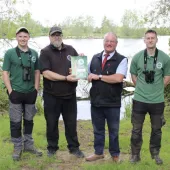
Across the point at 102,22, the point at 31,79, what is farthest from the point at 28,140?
the point at 102,22

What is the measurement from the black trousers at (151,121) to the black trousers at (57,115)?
1.03 metres

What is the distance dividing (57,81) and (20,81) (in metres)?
0.59

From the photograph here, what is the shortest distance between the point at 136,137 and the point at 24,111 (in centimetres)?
188

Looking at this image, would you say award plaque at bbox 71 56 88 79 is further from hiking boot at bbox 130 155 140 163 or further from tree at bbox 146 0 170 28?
tree at bbox 146 0 170 28

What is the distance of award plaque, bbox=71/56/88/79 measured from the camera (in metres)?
4.79

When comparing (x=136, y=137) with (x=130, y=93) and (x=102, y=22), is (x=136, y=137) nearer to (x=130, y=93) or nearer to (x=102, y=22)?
(x=130, y=93)

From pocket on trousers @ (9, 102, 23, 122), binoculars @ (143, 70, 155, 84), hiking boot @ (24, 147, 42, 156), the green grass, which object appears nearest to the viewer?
binoculars @ (143, 70, 155, 84)

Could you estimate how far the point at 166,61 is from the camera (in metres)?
4.57

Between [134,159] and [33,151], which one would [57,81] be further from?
[134,159]

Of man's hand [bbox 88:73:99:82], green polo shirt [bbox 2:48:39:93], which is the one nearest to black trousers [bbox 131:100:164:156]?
man's hand [bbox 88:73:99:82]

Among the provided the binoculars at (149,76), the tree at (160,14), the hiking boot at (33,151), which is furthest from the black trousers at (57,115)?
the tree at (160,14)

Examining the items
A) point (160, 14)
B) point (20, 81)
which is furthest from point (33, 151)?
point (160, 14)

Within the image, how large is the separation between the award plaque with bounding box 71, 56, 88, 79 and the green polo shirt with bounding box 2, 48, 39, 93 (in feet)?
2.28


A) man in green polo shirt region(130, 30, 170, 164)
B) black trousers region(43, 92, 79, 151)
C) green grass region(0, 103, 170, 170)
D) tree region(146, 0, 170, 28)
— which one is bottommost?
green grass region(0, 103, 170, 170)
